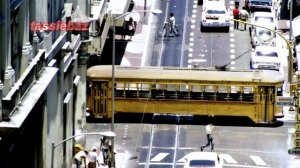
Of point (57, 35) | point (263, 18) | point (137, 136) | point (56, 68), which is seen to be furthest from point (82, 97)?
point (263, 18)

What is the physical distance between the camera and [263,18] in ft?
315

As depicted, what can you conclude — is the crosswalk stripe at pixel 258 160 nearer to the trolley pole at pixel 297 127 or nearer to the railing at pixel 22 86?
the trolley pole at pixel 297 127

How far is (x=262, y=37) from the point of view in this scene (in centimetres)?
9244

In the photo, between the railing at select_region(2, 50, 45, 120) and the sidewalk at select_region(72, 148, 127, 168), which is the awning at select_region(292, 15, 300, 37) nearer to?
the sidewalk at select_region(72, 148, 127, 168)

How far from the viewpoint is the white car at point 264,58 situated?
86.6m

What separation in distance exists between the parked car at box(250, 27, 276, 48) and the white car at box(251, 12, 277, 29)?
2.03m

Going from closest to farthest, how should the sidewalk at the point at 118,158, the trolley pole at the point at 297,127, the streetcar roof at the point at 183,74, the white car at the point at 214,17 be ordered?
the trolley pole at the point at 297,127
the sidewalk at the point at 118,158
the streetcar roof at the point at 183,74
the white car at the point at 214,17

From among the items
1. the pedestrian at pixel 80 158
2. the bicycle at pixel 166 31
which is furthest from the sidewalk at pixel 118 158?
the bicycle at pixel 166 31

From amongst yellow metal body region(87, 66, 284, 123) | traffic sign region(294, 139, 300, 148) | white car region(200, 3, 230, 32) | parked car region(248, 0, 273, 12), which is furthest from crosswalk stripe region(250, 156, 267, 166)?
parked car region(248, 0, 273, 12)

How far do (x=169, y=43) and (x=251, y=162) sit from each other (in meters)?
25.0

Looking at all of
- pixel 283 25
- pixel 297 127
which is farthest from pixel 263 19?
pixel 297 127

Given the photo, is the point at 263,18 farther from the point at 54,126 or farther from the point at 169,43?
the point at 54,126

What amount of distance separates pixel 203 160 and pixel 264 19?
105ft

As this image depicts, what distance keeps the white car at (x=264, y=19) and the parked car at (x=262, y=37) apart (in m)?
2.03
